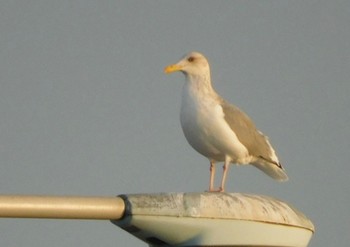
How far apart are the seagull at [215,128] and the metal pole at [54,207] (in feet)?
Answer: 16.9

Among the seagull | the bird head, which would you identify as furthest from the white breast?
the bird head

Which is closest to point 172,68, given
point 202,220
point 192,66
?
point 192,66

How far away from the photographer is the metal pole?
3.46 metres

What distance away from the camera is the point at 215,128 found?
9.06 meters

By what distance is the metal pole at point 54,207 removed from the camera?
346cm

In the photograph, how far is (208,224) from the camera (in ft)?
14.0

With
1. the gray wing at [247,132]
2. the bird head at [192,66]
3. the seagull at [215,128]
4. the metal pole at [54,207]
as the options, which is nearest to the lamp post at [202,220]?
the metal pole at [54,207]

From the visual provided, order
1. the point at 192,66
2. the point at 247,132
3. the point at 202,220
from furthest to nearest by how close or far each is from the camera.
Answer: the point at 192,66 → the point at 247,132 → the point at 202,220

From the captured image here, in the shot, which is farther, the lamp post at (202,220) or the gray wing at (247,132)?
the gray wing at (247,132)

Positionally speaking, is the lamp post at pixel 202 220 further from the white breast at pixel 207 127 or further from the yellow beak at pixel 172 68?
the yellow beak at pixel 172 68

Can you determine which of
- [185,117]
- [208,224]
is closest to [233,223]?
[208,224]

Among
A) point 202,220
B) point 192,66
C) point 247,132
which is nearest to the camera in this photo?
point 202,220

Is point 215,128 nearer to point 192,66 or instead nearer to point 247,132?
point 247,132

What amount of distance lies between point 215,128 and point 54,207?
5.57 metres
